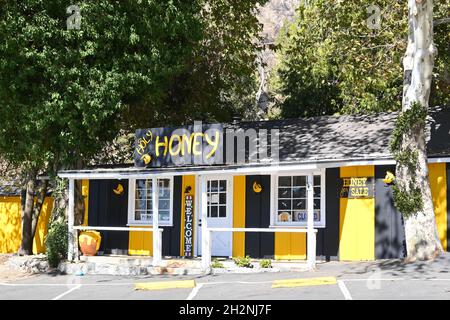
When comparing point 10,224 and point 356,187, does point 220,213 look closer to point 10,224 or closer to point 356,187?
point 356,187

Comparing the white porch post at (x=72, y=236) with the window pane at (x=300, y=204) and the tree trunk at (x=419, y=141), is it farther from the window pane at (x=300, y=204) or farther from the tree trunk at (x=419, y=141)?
the tree trunk at (x=419, y=141)

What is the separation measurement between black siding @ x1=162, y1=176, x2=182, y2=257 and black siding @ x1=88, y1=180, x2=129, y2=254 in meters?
1.39

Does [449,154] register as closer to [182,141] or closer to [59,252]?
[182,141]

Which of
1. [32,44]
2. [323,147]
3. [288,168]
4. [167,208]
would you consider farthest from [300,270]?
[32,44]

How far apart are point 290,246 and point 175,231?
343 cm

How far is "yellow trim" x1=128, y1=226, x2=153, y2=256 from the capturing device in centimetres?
1783

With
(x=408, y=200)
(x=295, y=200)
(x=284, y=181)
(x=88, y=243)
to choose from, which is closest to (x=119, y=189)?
(x=88, y=243)

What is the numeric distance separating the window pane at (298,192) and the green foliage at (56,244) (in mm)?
6459

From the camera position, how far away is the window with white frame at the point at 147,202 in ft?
58.2

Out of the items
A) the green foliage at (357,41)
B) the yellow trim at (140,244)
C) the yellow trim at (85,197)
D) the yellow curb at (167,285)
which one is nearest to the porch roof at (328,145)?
the yellow trim at (85,197)

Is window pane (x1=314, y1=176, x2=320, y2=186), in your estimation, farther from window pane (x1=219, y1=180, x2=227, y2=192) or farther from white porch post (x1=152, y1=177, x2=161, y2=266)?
white porch post (x1=152, y1=177, x2=161, y2=266)

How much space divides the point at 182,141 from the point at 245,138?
2491mm

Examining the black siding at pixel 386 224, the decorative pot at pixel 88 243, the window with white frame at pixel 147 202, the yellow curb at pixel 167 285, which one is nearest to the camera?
the yellow curb at pixel 167 285
